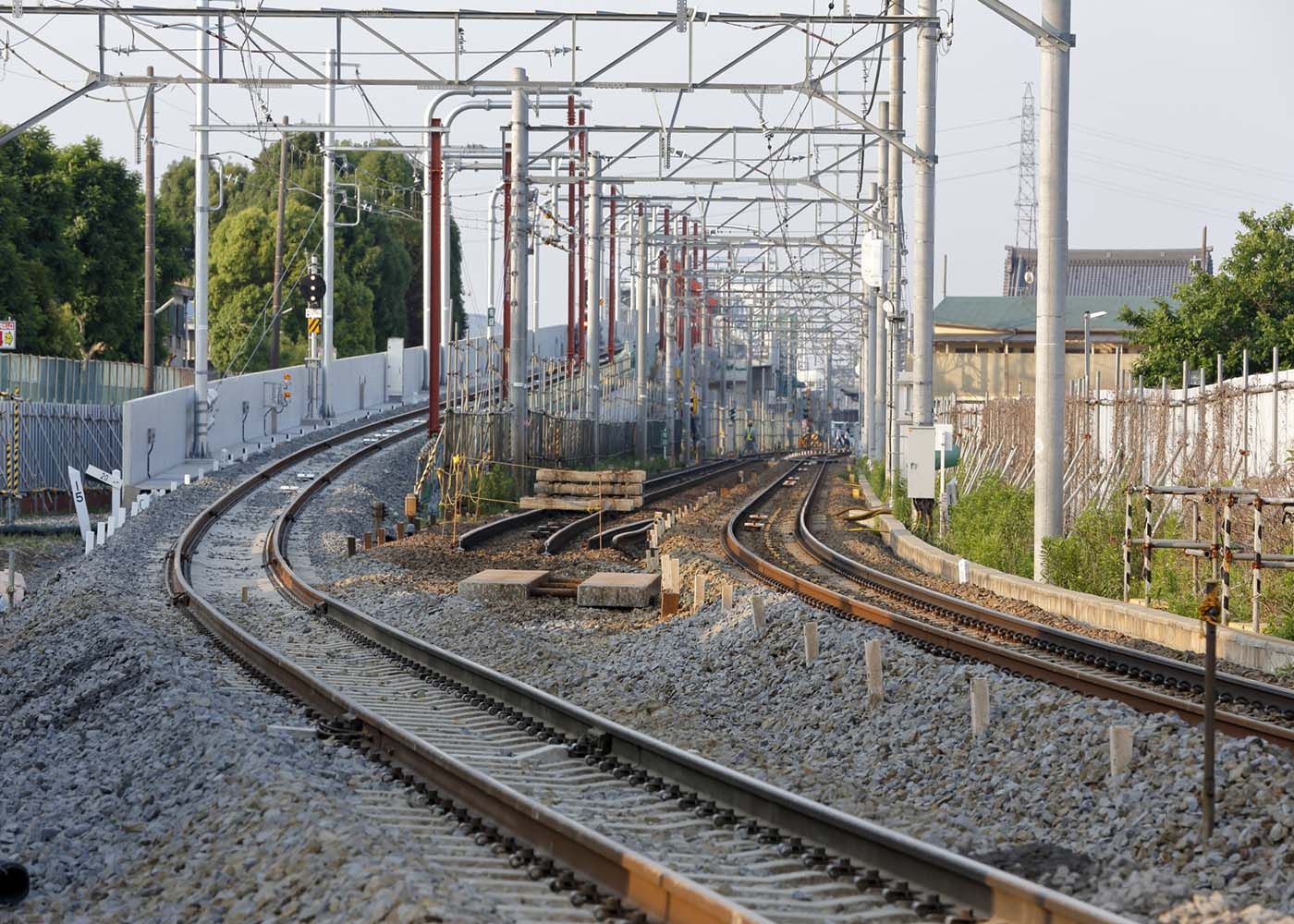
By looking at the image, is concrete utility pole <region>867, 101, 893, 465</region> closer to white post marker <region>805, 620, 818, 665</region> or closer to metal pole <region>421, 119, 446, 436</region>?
metal pole <region>421, 119, 446, 436</region>

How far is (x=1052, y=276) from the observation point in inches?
771

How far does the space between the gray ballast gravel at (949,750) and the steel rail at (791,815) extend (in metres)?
0.55

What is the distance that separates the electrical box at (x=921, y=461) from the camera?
28.5 meters

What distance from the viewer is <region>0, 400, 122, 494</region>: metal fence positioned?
129 ft

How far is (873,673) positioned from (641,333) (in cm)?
4753

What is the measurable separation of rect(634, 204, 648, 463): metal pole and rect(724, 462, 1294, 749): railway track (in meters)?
30.6

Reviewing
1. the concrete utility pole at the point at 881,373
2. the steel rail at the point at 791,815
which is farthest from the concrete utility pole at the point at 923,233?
the steel rail at the point at 791,815

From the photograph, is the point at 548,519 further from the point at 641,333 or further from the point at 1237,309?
the point at 641,333

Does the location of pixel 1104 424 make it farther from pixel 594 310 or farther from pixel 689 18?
pixel 594 310

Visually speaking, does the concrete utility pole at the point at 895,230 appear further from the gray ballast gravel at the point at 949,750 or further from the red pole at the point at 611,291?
the red pole at the point at 611,291

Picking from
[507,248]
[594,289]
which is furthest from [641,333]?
[507,248]

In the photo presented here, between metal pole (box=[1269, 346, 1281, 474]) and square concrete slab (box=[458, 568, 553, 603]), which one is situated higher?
metal pole (box=[1269, 346, 1281, 474])

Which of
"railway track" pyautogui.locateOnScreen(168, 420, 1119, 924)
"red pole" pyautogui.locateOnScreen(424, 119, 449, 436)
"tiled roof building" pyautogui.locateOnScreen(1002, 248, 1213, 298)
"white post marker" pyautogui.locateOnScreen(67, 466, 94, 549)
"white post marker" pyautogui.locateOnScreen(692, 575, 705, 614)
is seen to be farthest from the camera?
"tiled roof building" pyautogui.locateOnScreen(1002, 248, 1213, 298)

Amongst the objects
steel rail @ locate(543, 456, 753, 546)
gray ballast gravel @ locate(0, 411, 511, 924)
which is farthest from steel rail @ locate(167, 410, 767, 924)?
steel rail @ locate(543, 456, 753, 546)
